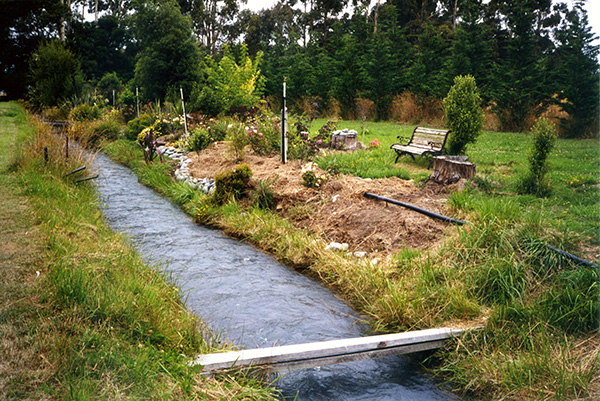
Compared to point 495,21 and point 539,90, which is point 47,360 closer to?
point 539,90

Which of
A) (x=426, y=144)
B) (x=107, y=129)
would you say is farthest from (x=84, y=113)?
(x=426, y=144)

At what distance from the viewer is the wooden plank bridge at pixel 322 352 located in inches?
120

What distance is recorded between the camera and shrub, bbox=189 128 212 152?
1158 centimetres

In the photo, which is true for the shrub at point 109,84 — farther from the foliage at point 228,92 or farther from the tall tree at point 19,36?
the foliage at point 228,92

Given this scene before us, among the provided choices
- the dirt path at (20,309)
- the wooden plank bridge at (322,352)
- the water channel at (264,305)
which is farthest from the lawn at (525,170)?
the dirt path at (20,309)

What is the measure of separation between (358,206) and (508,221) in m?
2.30

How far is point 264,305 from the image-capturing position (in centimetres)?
461

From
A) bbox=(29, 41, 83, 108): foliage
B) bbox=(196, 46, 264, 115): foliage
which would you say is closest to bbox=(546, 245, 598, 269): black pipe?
bbox=(196, 46, 264, 115): foliage

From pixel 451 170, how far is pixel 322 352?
451 centimetres

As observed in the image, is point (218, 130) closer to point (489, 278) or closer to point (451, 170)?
point (451, 170)

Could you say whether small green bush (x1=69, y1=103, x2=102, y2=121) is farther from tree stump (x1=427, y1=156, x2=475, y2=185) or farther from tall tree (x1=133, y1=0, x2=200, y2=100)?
tree stump (x1=427, y1=156, x2=475, y2=185)

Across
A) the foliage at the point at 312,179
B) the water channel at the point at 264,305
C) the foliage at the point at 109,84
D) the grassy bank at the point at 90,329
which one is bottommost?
the water channel at the point at 264,305

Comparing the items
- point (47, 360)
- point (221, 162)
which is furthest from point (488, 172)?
point (47, 360)

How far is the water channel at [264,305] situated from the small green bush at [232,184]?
2.33 ft
